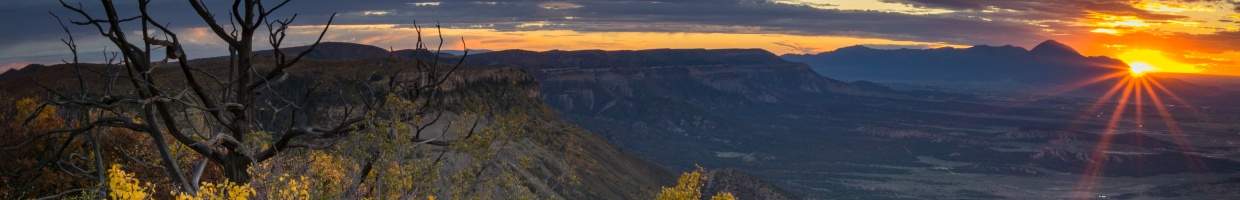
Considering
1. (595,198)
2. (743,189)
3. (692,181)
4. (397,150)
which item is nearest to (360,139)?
(397,150)

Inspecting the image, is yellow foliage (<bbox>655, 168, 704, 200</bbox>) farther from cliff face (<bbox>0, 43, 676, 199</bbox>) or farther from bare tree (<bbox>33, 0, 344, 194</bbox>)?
cliff face (<bbox>0, 43, 676, 199</bbox>)

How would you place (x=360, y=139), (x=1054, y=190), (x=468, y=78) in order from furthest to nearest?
(x=1054, y=190)
(x=468, y=78)
(x=360, y=139)

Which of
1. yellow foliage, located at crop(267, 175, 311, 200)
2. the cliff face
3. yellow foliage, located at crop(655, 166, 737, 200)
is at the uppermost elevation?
yellow foliage, located at crop(267, 175, 311, 200)

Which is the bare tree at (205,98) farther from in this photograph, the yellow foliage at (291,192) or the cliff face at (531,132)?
the cliff face at (531,132)

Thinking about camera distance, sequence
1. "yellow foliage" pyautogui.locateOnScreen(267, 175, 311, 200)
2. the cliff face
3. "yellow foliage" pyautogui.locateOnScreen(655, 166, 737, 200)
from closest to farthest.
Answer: "yellow foliage" pyautogui.locateOnScreen(267, 175, 311, 200) < "yellow foliage" pyautogui.locateOnScreen(655, 166, 737, 200) < the cliff face

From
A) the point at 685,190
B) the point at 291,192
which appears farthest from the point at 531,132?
the point at 291,192

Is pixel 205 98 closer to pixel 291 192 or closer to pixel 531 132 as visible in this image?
pixel 291 192

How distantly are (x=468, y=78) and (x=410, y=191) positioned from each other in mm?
73162

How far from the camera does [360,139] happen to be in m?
16.3

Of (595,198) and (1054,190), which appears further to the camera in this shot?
(1054,190)

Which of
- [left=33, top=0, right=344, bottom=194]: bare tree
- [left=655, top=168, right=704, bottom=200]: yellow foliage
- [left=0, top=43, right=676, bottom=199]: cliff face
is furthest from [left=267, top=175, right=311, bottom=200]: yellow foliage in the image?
[left=0, top=43, right=676, bottom=199]: cliff face

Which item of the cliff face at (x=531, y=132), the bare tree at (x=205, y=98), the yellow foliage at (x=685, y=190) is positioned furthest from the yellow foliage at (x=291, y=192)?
the cliff face at (x=531, y=132)

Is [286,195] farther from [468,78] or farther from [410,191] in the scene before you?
[468,78]

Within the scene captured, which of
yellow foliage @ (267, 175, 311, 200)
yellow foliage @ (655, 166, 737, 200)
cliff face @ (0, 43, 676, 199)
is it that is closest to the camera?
yellow foliage @ (267, 175, 311, 200)
